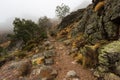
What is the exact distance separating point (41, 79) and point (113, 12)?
9.47 meters

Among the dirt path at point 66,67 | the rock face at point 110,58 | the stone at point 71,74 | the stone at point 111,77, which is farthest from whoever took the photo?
the stone at point 71,74

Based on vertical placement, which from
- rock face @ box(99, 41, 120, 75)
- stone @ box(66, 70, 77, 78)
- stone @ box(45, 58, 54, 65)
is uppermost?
rock face @ box(99, 41, 120, 75)

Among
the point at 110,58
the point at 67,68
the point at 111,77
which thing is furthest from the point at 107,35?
the point at 111,77

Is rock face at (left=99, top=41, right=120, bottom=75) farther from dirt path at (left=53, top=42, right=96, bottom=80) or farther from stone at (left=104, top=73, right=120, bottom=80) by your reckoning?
dirt path at (left=53, top=42, right=96, bottom=80)

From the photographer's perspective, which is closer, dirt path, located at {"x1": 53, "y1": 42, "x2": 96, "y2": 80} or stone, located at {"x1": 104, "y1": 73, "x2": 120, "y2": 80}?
stone, located at {"x1": 104, "y1": 73, "x2": 120, "y2": 80}

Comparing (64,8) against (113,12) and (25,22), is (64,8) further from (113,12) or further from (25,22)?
(113,12)

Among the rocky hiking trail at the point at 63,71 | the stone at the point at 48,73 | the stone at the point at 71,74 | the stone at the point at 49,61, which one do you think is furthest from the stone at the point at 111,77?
the stone at the point at 49,61

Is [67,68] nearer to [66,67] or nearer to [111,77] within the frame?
[66,67]

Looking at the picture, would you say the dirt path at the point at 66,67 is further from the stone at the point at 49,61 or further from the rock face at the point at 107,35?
the rock face at the point at 107,35

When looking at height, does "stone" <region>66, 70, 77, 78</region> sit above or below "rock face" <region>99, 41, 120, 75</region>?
below

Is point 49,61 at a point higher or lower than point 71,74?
higher

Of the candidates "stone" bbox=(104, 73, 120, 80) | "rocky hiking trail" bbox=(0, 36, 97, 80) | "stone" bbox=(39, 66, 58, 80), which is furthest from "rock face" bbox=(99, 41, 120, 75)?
"stone" bbox=(39, 66, 58, 80)

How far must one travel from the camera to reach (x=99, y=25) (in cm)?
1861

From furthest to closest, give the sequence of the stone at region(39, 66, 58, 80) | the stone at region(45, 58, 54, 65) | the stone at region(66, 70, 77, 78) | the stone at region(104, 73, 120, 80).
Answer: the stone at region(45, 58, 54, 65)
the stone at region(39, 66, 58, 80)
the stone at region(66, 70, 77, 78)
the stone at region(104, 73, 120, 80)
